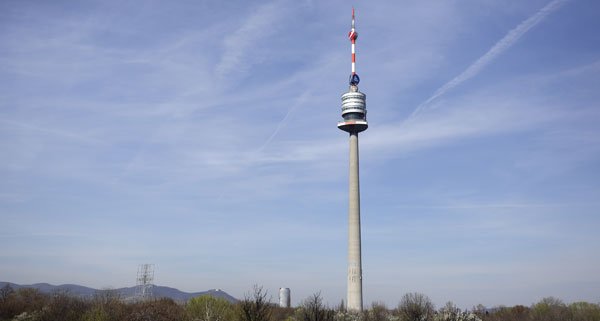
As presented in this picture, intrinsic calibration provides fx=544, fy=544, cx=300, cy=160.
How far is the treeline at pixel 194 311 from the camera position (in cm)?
5363

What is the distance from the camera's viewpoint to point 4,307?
79.5 metres

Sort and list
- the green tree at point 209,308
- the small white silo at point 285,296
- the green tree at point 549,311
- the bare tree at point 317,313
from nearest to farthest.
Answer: the bare tree at point 317,313
the green tree at point 209,308
the green tree at point 549,311
the small white silo at point 285,296

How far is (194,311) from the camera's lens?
74.2 m

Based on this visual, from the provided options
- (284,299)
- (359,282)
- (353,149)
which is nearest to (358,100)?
(353,149)

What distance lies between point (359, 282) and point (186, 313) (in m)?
53.1

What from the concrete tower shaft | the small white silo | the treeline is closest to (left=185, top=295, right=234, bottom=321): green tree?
the treeline

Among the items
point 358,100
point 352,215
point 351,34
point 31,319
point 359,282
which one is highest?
point 351,34

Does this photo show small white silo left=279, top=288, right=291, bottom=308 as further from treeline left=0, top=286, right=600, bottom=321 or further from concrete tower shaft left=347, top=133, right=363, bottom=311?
treeline left=0, top=286, right=600, bottom=321

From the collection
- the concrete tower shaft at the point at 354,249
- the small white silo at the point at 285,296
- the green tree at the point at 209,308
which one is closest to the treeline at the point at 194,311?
the green tree at the point at 209,308

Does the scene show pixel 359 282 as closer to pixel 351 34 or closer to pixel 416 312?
pixel 416 312

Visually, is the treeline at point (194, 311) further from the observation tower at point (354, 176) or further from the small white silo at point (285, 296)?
the small white silo at point (285, 296)

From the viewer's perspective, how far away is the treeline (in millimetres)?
53628

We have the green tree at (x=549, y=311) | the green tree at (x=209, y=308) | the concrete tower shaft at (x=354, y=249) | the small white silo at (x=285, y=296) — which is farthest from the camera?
the small white silo at (x=285, y=296)

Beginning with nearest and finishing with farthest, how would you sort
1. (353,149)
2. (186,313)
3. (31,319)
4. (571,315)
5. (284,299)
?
1. (31,319)
2. (186,313)
3. (571,315)
4. (353,149)
5. (284,299)
